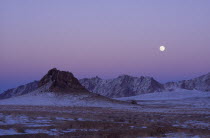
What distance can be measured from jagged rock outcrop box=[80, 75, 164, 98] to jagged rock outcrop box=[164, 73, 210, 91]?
27.4 feet

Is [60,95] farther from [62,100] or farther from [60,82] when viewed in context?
[60,82]

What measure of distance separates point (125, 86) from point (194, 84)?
106 ft

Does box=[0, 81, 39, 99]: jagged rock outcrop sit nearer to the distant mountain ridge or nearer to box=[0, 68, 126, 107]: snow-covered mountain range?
the distant mountain ridge

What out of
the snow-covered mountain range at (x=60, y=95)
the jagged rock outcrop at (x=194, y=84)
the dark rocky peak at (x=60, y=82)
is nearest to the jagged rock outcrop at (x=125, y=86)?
the jagged rock outcrop at (x=194, y=84)

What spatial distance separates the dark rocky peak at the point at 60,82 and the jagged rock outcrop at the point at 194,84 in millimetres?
97247

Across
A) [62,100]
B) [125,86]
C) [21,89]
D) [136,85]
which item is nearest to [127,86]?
[125,86]

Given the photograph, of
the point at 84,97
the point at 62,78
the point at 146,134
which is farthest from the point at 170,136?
the point at 62,78

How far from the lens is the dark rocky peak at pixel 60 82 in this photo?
63.0 metres

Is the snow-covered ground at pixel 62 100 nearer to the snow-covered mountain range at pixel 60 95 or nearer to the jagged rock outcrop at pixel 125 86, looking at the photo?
the snow-covered mountain range at pixel 60 95

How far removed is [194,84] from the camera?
16650 centimetres

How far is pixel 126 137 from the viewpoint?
15281 mm

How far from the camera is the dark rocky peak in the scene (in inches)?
2482

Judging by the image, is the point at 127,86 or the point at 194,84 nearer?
the point at 127,86

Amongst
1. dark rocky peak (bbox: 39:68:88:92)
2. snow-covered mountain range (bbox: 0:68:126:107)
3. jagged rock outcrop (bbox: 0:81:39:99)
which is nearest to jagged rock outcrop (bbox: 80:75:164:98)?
jagged rock outcrop (bbox: 0:81:39:99)
